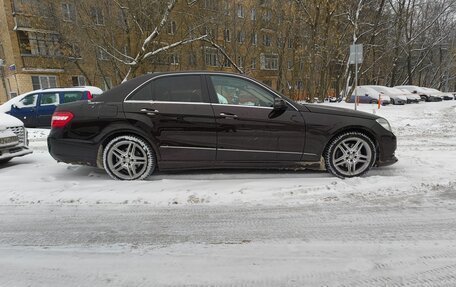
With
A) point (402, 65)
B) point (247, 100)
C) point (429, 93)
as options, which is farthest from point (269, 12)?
point (402, 65)

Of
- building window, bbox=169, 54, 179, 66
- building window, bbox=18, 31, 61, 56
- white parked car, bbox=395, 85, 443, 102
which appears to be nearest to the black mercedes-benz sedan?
building window, bbox=169, 54, 179, 66

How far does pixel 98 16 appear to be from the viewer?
800 inches

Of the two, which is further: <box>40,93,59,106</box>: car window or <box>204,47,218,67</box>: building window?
<box>204,47,218,67</box>: building window

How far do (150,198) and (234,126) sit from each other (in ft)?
5.27

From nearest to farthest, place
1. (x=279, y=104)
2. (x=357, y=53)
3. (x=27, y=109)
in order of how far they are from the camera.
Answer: (x=279, y=104) → (x=357, y=53) → (x=27, y=109)

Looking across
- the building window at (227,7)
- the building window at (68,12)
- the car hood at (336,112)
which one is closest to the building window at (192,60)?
the building window at (227,7)

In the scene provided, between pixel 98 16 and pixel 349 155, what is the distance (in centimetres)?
2137

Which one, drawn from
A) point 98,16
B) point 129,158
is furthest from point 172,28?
point 129,158

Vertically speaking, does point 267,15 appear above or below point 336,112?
above

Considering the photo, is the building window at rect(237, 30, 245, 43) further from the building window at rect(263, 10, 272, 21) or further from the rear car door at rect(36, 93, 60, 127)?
the rear car door at rect(36, 93, 60, 127)

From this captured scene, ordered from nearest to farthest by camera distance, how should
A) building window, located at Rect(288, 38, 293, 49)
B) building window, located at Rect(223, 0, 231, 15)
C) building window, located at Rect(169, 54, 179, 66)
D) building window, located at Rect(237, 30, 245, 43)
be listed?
building window, located at Rect(223, 0, 231, 15) → building window, located at Rect(169, 54, 179, 66) → building window, located at Rect(288, 38, 293, 49) → building window, located at Rect(237, 30, 245, 43)

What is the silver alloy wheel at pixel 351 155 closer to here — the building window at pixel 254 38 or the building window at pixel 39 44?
the building window at pixel 254 38

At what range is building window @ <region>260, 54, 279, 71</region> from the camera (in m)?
27.6

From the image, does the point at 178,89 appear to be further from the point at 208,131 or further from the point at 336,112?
the point at 336,112
